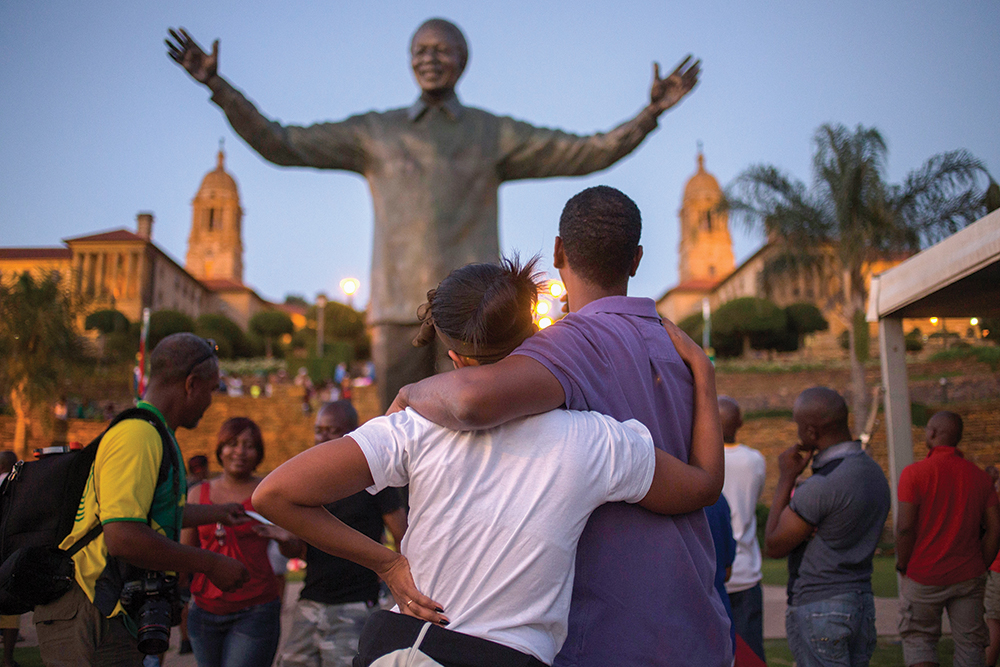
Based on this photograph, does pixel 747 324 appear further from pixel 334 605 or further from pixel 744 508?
pixel 334 605

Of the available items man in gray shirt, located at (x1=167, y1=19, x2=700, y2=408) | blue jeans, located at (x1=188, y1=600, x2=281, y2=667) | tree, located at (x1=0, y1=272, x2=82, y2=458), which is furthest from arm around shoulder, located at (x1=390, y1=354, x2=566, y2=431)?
tree, located at (x1=0, y1=272, x2=82, y2=458)

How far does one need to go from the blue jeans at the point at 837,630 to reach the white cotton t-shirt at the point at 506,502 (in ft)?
6.99

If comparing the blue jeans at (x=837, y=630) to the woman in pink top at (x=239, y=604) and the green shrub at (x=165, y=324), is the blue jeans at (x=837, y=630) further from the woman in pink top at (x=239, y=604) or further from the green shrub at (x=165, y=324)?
the green shrub at (x=165, y=324)

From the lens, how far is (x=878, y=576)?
1084 cm

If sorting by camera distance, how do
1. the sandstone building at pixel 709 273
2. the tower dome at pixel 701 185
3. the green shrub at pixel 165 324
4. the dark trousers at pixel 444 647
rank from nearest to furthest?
the dark trousers at pixel 444 647 → the green shrub at pixel 165 324 → the sandstone building at pixel 709 273 → the tower dome at pixel 701 185

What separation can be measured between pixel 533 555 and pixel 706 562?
45 cm

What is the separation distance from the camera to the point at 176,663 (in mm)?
5832

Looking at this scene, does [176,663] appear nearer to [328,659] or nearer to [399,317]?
[328,659]

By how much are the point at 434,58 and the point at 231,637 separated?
273cm

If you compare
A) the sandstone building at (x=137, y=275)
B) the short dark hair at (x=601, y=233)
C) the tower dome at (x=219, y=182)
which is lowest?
the short dark hair at (x=601, y=233)

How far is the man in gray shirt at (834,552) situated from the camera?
3238 millimetres

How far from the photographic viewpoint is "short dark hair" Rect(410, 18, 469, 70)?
140 inches

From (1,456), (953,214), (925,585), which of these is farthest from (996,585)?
(953,214)

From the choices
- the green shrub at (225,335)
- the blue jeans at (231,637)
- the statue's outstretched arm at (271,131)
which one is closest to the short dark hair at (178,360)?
the statue's outstretched arm at (271,131)
